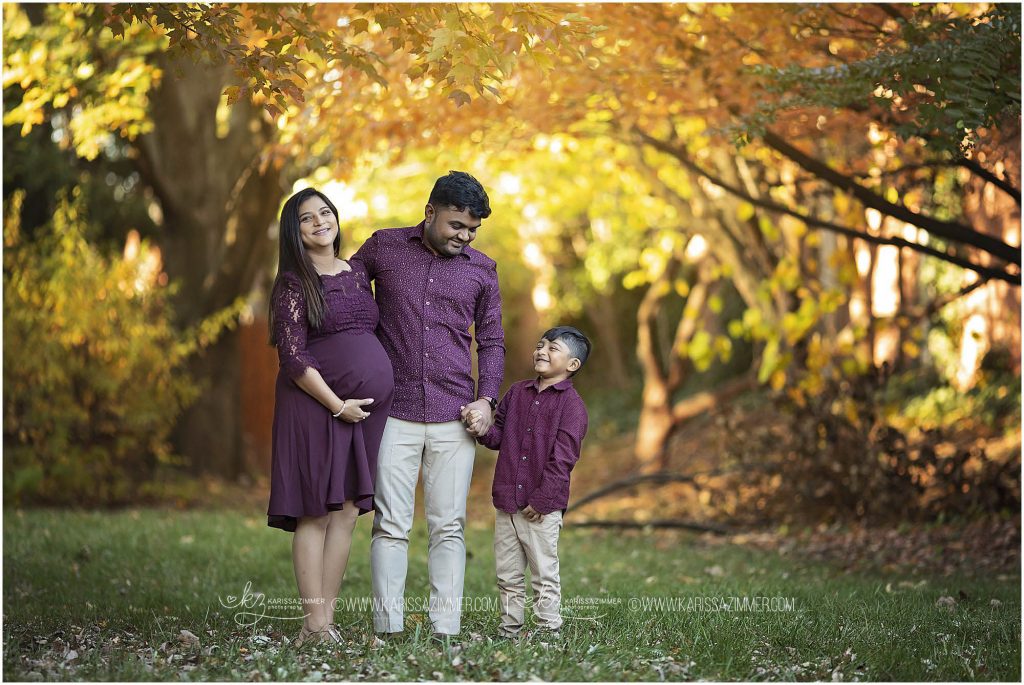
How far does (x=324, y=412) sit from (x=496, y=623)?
1.28 meters

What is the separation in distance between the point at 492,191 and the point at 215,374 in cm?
432

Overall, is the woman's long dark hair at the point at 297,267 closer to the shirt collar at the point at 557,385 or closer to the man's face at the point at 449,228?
the man's face at the point at 449,228

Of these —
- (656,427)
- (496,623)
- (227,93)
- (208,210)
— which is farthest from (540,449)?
(656,427)

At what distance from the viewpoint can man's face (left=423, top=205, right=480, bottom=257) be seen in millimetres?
4281

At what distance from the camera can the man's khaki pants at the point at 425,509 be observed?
14.2 ft

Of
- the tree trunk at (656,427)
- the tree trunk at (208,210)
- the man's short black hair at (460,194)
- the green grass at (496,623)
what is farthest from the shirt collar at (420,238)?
the tree trunk at (656,427)

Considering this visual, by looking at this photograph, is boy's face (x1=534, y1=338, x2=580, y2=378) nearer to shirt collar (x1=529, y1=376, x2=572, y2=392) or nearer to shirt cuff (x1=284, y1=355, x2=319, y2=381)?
shirt collar (x1=529, y1=376, x2=572, y2=392)

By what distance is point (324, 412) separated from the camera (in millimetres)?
4207

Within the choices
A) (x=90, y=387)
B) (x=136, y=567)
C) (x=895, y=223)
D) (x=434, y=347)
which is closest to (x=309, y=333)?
(x=434, y=347)

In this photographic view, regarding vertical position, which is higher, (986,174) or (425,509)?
(986,174)

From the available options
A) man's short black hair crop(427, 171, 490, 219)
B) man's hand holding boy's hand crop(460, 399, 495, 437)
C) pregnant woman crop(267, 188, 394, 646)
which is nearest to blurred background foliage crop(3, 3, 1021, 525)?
man's short black hair crop(427, 171, 490, 219)

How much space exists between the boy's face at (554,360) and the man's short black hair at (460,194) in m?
0.58

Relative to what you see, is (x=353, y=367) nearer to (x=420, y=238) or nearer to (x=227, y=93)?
(x=420, y=238)

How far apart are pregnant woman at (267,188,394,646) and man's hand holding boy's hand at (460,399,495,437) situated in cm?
31
